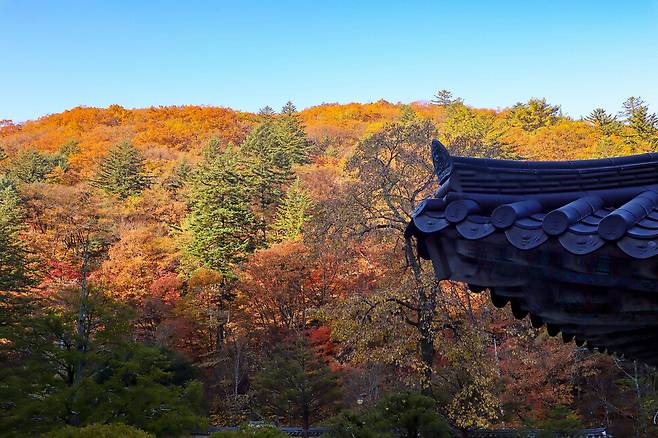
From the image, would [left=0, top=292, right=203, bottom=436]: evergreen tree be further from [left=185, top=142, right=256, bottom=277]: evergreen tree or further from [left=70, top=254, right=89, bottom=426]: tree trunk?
[left=185, top=142, right=256, bottom=277]: evergreen tree

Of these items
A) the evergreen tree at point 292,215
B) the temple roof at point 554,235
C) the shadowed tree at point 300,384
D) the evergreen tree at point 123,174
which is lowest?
the shadowed tree at point 300,384

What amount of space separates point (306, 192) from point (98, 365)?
17695 millimetres

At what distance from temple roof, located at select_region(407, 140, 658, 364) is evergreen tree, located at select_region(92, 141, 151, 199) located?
115 ft

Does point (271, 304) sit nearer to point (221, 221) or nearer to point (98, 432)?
point (221, 221)

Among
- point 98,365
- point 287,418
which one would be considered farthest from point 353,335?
point 287,418

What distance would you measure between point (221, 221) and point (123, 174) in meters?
13.7

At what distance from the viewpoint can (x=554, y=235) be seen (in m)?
2.04

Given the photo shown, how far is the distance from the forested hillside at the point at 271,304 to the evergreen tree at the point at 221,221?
0.10m

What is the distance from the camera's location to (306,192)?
2766 cm

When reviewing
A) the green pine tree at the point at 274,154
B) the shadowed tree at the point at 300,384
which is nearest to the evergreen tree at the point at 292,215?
the green pine tree at the point at 274,154

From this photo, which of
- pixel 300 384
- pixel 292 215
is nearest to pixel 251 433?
pixel 300 384

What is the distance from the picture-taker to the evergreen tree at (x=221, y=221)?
2458cm

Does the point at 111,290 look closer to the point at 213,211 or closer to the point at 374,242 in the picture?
the point at 213,211

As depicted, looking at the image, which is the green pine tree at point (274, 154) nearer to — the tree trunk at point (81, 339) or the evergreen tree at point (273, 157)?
the evergreen tree at point (273, 157)
